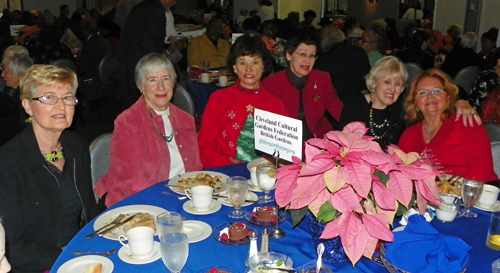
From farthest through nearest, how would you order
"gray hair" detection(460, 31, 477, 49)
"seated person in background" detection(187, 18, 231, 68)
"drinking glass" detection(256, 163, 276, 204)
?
"seated person in background" detection(187, 18, 231, 68)
"gray hair" detection(460, 31, 477, 49)
"drinking glass" detection(256, 163, 276, 204)

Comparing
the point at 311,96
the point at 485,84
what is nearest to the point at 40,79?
the point at 311,96

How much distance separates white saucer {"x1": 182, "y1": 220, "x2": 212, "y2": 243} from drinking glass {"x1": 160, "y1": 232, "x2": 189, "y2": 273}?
0.79 ft

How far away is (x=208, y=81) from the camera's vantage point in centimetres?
566

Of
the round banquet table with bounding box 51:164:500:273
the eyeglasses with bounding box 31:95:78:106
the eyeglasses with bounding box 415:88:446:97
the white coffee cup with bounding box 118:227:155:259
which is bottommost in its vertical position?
the round banquet table with bounding box 51:164:500:273

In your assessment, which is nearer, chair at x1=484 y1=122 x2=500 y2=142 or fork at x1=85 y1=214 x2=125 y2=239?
fork at x1=85 y1=214 x2=125 y2=239

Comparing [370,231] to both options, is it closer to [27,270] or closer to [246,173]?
[246,173]

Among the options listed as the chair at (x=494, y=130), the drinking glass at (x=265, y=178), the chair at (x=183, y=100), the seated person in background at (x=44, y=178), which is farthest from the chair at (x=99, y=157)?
the chair at (x=494, y=130)

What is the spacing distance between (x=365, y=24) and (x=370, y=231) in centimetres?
1568

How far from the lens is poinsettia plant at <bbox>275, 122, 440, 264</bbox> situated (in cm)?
132

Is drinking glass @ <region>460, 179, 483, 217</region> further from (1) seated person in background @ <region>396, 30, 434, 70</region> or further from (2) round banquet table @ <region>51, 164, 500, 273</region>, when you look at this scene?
(1) seated person in background @ <region>396, 30, 434, 70</region>

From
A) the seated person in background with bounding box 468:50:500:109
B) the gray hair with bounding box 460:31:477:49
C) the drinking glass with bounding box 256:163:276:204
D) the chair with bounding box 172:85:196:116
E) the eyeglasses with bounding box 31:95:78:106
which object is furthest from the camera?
the gray hair with bounding box 460:31:477:49

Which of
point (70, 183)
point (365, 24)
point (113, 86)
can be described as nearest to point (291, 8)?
point (365, 24)

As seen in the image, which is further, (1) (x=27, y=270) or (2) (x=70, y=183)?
(2) (x=70, y=183)

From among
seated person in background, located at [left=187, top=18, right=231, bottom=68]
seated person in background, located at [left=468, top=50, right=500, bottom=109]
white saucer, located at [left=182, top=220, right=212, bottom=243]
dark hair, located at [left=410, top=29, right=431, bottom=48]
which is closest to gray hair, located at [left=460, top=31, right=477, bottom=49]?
dark hair, located at [left=410, top=29, right=431, bottom=48]
